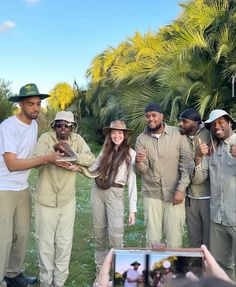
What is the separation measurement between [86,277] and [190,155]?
1.98 m

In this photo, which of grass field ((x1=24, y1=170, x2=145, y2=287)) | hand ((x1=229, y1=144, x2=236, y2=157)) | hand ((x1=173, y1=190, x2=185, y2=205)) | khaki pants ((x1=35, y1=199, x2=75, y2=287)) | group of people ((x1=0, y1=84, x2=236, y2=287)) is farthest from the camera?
grass field ((x1=24, y1=170, x2=145, y2=287))

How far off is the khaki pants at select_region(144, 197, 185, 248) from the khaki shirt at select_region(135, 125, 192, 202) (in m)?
0.10

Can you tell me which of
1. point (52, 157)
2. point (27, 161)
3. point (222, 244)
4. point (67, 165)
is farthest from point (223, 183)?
point (27, 161)

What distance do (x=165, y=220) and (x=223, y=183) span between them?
988 millimetres

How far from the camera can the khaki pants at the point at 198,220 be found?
4.56m

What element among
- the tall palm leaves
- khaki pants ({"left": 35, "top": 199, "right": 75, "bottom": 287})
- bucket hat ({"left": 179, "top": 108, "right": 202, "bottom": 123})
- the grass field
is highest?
the tall palm leaves

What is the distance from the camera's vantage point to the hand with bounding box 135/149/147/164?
455cm

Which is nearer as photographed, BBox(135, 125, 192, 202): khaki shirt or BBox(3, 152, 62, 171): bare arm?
BBox(3, 152, 62, 171): bare arm

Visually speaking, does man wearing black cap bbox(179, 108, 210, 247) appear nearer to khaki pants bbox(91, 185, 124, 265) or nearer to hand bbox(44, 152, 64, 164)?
khaki pants bbox(91, 185, 124, 265)

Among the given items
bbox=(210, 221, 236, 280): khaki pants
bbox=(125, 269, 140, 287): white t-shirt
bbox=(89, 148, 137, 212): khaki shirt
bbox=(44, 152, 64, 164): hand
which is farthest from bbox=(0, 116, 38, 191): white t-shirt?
bbox=(125, 269, 140, 287): white t-shirt

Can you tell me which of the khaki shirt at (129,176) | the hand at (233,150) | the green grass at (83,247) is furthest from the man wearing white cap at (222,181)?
the green grass at (83,247)

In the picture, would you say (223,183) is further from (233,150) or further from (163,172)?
(163,172)

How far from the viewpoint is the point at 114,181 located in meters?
4.85

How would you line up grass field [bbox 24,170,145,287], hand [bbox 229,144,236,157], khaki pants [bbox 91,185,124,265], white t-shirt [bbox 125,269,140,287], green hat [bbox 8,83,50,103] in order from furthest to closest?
grass field [bbox 24,170,145,287] < khaki pants [bbox 91,185,124,265] < green hat [bbox 8,83,50,103] < hand [bbox 229,144,236,157] < white t-shirt [bbox 125,269,140,287]
